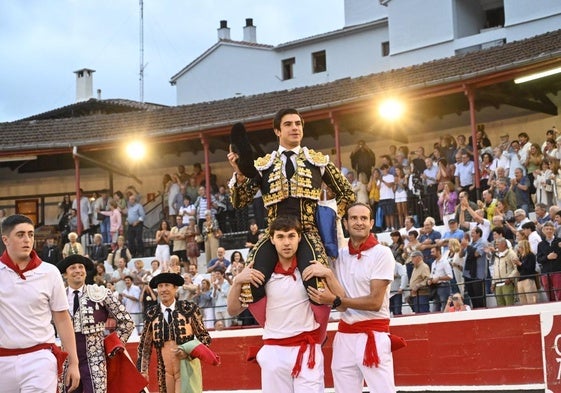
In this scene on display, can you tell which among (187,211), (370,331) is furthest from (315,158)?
(187,211)

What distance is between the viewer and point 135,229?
21.1 metres

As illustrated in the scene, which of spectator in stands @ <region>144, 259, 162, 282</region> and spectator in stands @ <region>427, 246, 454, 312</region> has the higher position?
spectator in stands @ <region>144, 259, 162, 282</region>

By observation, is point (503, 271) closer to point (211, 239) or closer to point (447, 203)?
point (447, 203)

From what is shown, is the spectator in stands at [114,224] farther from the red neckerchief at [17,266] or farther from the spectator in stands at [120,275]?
the red neckerchief at [17,266]

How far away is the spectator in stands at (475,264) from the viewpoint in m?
12.9

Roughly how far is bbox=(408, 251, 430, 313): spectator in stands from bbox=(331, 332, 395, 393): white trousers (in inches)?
245

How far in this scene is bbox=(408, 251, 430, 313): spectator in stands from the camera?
13.1 meters

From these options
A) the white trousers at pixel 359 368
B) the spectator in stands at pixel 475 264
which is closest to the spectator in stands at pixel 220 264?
the spectator in stands at pixel 475 264

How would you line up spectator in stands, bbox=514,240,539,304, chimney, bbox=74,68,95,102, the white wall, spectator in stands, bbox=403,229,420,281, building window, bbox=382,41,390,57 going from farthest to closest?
1. chimney, bbox=74,68,95,102
2. the white wall
3. building window, bbox=382,41,390,57
4. spectator in stands, bbox=403,229,420,281
5. spectator in stands, bbox=514,240,539,304

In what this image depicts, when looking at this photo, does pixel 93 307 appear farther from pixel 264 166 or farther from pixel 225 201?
pixel 225 201

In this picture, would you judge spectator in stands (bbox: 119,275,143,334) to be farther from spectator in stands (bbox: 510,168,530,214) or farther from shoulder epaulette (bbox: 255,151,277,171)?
shoulder epaulette (bbox: 255,151,277,171)

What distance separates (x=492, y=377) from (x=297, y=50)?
1039 inches

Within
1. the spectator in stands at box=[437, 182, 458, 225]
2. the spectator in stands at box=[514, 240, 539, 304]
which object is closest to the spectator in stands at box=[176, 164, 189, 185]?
the spectator in stands at box=[437, 182, 458, 225]

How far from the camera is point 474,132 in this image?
17.5 metres
